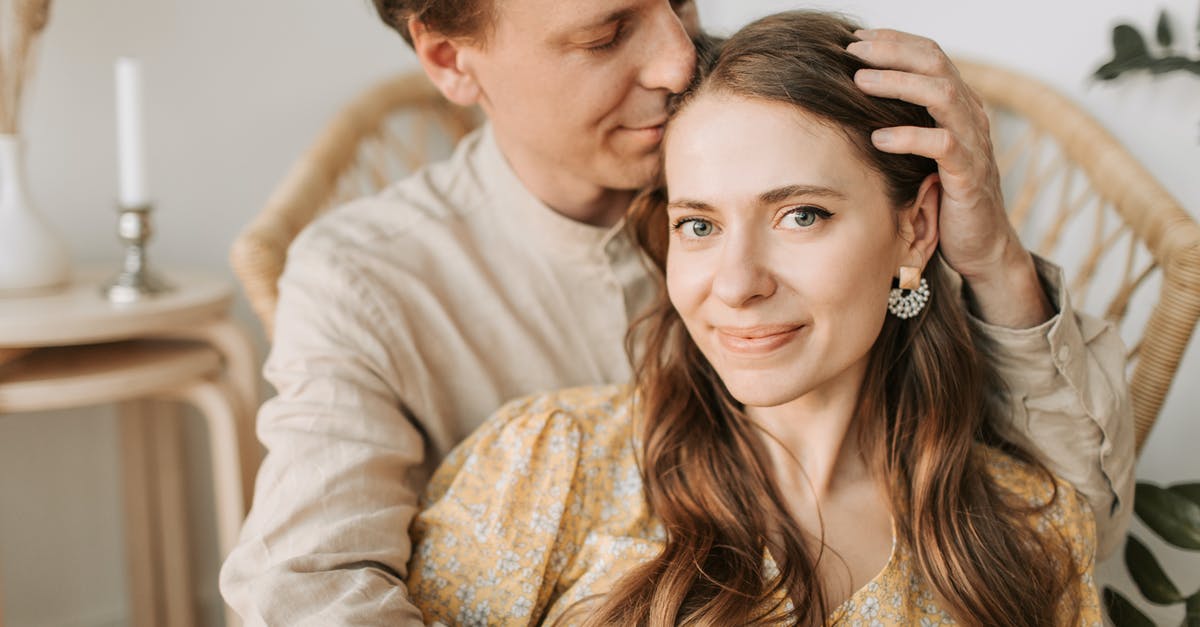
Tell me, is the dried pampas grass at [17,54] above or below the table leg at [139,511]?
above

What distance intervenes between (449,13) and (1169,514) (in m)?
1.05

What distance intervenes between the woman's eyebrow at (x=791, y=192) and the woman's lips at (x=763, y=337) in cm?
12

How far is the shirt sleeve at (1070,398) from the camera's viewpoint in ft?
3.73

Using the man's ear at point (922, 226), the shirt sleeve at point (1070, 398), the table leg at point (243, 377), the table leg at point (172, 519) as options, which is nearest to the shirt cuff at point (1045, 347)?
the shirt sleeve at point (1070, 398)

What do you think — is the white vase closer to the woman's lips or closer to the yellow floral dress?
the yellow floral dress

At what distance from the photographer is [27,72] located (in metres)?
1.72

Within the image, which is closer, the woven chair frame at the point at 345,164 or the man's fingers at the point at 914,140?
the man's fingers at the point at 914,140

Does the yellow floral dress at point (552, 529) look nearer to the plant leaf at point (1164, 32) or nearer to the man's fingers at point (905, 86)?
the man's fingers at point (905, 86)

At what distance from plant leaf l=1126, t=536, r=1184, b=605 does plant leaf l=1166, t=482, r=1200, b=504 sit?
8 centimetres

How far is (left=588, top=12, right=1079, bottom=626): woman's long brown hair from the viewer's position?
1008 millimetres

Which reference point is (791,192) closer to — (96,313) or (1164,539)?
(1164,539)

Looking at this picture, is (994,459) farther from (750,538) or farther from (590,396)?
(590,396)

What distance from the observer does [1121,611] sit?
1.29m

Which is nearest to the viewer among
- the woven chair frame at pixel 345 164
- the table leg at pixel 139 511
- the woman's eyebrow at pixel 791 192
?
the woman's eyebrow at pixel 791 192
